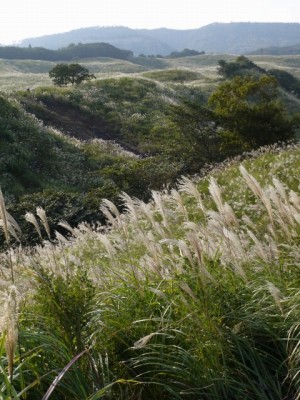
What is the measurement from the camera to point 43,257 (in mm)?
8469

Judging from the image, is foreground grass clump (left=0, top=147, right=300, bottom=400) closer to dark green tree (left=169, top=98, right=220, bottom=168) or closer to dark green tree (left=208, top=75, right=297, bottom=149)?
dark green tree (left=208, top=75, right=297, bottom=149)

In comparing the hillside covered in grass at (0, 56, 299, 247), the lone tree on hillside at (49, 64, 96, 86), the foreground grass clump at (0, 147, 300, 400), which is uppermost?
the lone tree on hillside at (49, 64, 96, 86)

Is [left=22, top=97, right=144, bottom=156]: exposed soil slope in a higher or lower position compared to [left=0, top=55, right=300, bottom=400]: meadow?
lower

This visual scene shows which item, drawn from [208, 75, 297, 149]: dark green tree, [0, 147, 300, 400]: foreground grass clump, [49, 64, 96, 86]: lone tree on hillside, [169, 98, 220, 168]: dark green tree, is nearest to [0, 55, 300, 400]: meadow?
[0, 147, 300, 400]: foreground grass clump

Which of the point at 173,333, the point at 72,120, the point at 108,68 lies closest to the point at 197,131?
the point at 72,120

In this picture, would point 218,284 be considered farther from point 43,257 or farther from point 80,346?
point 43,257

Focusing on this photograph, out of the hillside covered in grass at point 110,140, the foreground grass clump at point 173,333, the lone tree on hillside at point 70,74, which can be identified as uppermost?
the lone tree on hillside at point 70,74

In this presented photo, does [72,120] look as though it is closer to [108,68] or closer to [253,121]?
[253,121]

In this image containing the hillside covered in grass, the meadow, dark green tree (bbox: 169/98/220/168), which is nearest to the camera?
the meadow

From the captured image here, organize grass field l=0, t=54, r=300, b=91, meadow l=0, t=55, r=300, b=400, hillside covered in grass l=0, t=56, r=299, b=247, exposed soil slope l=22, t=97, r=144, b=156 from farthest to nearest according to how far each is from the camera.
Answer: grass field l=0, t=54, r=300, b=91
exposed soil slope l=22, t=97, r=144, b=156
hillside covered in grass l=0, t=56, r=299, b=247
meadow l=0, t=55, r=300, b=400

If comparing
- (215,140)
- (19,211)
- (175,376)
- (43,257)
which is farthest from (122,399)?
(215,140)

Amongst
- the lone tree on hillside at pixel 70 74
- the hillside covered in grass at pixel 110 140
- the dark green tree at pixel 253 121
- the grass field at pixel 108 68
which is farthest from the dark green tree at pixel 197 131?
the lone tree on hillside at pixel 70 74

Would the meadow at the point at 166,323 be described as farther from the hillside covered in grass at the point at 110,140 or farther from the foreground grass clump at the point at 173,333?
the hillside covered in grass at the point at 110,140

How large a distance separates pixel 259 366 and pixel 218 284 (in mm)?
655
